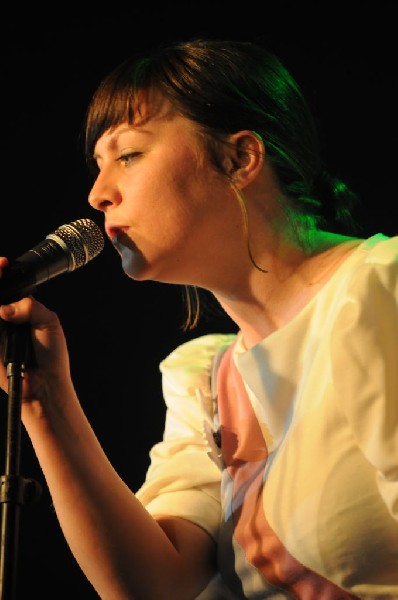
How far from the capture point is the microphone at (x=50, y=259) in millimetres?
1284

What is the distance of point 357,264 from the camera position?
1500 millimetres

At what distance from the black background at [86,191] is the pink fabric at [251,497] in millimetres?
637

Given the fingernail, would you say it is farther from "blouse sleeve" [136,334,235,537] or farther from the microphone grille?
"blouse sleeve" [136,334,235,537]

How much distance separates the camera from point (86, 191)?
2510mm

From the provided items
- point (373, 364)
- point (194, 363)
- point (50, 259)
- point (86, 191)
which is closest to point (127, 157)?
point (50, 259)

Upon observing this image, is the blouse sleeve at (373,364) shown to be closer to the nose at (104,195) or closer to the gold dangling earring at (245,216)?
the gold dangling earring at (245,216)

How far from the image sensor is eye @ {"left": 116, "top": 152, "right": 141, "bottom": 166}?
1.64m

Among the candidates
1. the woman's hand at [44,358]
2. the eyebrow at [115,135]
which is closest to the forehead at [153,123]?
the eyebrow at [115,135]

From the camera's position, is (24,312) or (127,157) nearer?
(24,312)

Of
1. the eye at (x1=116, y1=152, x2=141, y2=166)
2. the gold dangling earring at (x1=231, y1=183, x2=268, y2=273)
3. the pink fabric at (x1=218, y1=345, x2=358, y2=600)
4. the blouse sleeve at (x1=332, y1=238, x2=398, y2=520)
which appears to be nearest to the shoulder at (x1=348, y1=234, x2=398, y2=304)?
the blouse sleeve at (x1=332, y1=238, x2=398, y2=520)

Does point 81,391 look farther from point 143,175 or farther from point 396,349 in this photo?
point 396,349

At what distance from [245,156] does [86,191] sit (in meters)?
0.95

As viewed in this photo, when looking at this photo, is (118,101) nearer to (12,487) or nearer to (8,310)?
(8,310)

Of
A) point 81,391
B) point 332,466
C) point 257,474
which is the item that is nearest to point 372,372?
point 332,466
